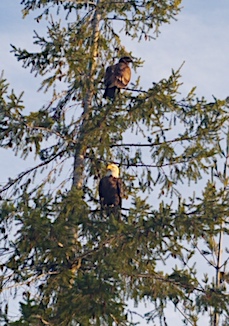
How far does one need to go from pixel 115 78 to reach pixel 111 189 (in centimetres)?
193

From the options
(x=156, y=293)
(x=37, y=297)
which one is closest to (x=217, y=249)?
(x=156, y=293)

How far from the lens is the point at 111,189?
13.5 meters

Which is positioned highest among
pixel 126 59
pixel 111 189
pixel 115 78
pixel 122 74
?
pixel 126 59

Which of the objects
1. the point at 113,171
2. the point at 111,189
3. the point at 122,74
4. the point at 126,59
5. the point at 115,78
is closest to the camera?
the point at 111,189

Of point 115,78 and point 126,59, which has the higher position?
point 126,59

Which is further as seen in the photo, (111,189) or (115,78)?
(115,78)

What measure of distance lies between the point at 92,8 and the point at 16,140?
3.55 metres

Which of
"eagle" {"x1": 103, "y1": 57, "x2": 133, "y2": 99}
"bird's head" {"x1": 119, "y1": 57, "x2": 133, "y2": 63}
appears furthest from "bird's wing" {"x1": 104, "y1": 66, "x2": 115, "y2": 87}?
"bird's head" {"x1": 119, "y1": 57, "x2": 133, "y2": 63}

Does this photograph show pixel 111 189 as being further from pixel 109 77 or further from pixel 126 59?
pixel 126 59

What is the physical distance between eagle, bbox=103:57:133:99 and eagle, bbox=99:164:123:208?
128cm

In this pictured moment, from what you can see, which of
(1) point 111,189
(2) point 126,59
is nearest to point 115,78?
(2) point 126,59

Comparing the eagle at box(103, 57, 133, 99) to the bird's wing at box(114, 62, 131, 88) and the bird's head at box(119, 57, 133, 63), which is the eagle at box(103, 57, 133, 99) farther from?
the bird's head at box(119, 57, 133, 63)

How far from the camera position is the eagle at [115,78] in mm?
13977

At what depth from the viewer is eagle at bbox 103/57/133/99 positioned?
13977 mm
